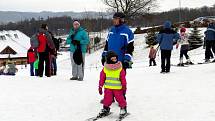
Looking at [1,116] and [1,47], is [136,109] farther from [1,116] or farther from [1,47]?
[1,47]

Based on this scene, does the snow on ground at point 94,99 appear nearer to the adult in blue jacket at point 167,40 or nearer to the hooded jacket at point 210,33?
the adult in blue jacket at point 167,40

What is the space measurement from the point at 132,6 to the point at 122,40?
53.3 m

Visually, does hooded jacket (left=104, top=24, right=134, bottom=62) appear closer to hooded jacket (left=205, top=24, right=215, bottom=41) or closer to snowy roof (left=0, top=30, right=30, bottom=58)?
hooded jacket (left=205, top=24, right=215, bottom=41)

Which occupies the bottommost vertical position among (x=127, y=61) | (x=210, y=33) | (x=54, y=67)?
(x=54, y=67)

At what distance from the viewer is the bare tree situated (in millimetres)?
61469

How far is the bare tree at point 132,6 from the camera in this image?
202ft

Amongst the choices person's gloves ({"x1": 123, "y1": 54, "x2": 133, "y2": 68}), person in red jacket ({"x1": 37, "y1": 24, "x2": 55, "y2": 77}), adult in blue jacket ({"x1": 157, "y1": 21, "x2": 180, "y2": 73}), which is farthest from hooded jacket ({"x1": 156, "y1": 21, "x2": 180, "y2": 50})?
person's gloves ({"x1": 123, "y1": 54, "x2": 133, "y2": 68})

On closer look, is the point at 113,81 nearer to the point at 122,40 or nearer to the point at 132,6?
the point at 122,40

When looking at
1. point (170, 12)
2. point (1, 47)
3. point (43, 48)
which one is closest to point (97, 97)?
point (43, 48)

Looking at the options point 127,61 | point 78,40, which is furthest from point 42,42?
point 127,61

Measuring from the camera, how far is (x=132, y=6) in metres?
61.8

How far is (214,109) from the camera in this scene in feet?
27.9

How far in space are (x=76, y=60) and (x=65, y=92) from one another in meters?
2.60

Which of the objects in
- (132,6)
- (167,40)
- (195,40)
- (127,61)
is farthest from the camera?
(132,6)
